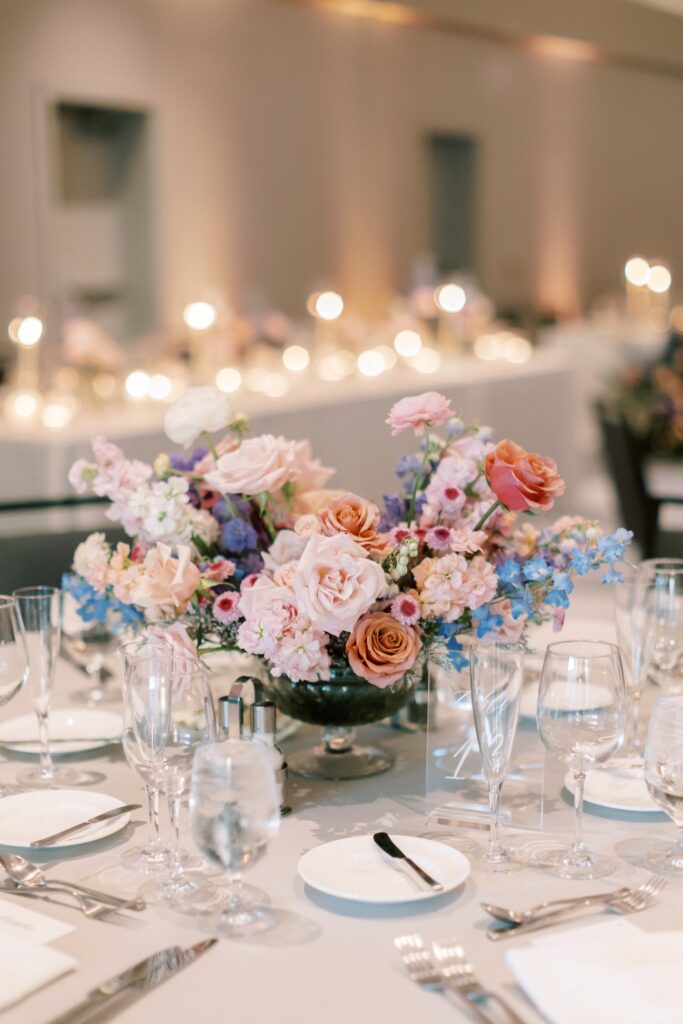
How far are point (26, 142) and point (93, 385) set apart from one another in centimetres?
400

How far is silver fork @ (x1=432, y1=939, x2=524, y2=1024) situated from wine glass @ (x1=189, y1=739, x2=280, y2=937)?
7.2 inches

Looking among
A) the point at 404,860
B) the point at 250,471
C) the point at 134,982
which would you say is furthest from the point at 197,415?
the point at 134,982

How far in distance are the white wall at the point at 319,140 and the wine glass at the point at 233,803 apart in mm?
7537

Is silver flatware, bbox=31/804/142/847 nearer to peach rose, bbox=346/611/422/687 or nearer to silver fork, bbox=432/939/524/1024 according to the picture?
peach rose, bbox=346/611/422/687

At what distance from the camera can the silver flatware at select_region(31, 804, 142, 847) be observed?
51.3 inches

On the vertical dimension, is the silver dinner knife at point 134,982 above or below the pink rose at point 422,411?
below

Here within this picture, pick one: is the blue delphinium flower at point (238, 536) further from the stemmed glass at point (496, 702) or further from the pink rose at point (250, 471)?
the stemmed glass at point (496, 702)

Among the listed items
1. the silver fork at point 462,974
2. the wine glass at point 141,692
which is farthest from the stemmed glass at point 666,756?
the wine glass at point 141,692

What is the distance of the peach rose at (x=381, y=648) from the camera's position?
4.47 ft

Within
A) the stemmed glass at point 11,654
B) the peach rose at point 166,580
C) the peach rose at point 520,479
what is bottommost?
the stemmed glass at point 11,654

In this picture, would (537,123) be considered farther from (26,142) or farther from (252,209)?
(26,142)

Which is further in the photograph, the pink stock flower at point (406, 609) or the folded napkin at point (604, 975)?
the pink stock flower at point (406, 609)

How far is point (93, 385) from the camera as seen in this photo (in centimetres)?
483

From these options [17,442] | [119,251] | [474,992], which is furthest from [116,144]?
[474,992]
